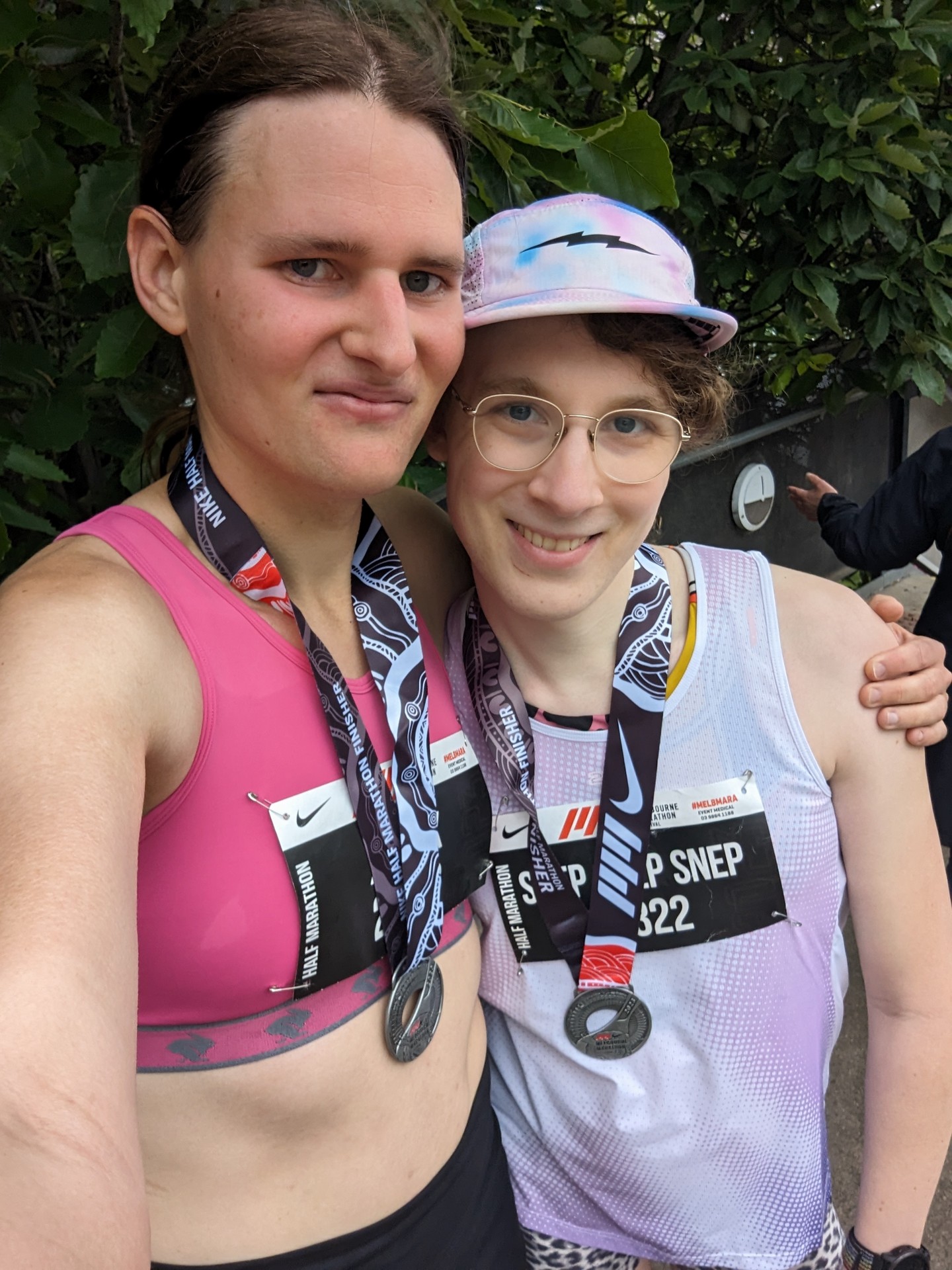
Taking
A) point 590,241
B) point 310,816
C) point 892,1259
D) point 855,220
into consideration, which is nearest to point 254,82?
point 590,241

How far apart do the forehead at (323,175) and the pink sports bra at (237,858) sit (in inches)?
16.4

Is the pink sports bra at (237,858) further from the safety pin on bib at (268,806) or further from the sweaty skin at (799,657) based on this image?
the sweaty skin at (799,657)

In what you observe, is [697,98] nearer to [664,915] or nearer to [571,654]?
[571,654]

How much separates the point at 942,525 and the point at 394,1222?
2629mm

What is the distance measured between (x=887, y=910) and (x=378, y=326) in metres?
1.22

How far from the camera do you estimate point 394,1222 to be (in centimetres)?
138

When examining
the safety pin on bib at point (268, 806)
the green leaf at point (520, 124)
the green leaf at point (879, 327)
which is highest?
the green leaf at point (520, 124)

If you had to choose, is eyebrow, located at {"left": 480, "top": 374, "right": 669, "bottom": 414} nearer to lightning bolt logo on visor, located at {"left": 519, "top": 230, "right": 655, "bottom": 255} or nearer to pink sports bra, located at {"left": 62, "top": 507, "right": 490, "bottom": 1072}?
lightning bolt logo on visor, located at {"left": 519, "top": 230, "right": 655, "bottom": 255}

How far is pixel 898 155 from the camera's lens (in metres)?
2.66

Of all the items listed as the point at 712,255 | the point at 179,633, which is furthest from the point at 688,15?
the point at 179,633

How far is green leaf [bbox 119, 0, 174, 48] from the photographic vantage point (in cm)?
114

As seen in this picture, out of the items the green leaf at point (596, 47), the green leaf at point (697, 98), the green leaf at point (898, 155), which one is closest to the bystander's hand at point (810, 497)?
the green leaf at point (898, 155)

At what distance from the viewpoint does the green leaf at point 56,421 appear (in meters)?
1.70

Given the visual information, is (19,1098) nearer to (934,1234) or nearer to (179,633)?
(179,633)
